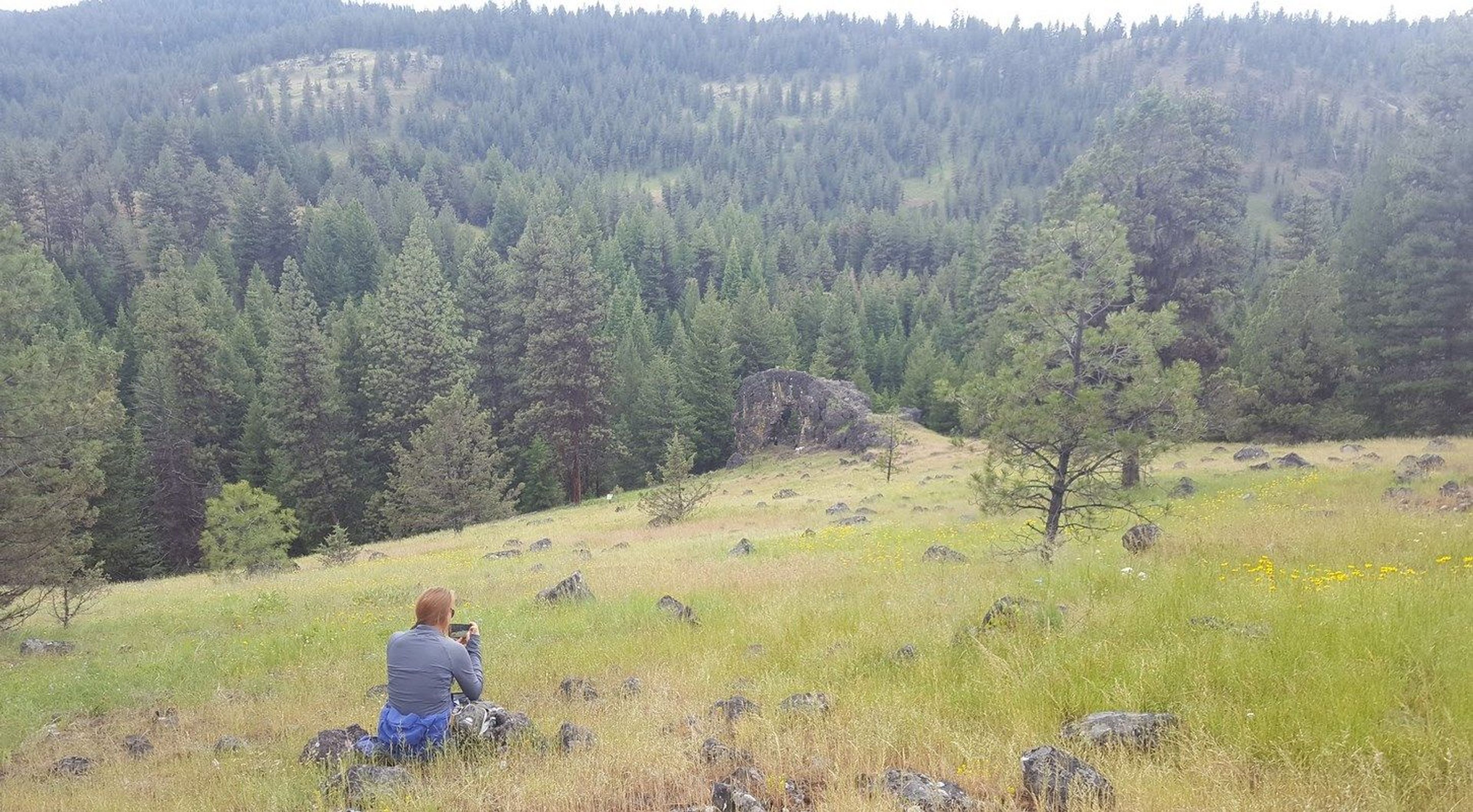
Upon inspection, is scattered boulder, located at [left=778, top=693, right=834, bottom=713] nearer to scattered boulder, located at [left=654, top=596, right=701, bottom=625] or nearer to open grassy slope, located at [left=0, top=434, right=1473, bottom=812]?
open grassy slope, located at [left=0, top=434, right=1473, bottom=812]

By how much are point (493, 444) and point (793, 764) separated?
3810 cm

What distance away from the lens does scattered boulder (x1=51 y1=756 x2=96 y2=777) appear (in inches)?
267

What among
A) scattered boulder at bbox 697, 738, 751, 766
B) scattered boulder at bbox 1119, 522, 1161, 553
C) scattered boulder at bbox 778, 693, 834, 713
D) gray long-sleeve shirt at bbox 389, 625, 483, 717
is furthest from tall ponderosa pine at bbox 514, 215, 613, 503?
scattered boulder at bbox 697, 738, 751, 766

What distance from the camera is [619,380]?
56.4 m

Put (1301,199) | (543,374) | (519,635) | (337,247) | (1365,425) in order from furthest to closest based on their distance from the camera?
(337,247) → (1301,199) → (543,374) → (1365,425) → (519,635)

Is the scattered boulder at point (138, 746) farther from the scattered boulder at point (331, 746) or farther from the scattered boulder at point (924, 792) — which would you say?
the scattered boulder at point (924, 792)

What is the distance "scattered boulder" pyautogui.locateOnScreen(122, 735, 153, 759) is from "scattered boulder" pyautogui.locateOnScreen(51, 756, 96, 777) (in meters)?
0.31

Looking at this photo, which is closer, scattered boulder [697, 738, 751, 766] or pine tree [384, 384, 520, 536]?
scattered boulder [697, 738, 751, 766]

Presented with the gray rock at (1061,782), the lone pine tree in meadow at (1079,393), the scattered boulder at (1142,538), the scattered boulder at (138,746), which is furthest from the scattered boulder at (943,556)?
the scattered boulder at (138,746)

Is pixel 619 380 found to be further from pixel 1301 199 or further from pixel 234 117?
pixel 234 117

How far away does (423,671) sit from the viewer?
602 cm

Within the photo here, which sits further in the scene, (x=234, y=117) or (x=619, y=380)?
(x=234, y=117)

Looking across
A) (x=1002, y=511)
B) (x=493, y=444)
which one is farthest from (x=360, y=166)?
(x=1002, y=511)

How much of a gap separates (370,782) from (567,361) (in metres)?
44.6
